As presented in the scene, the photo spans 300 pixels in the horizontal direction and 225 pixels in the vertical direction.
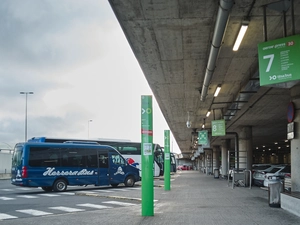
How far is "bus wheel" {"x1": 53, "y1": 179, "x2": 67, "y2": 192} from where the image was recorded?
23.8 metres

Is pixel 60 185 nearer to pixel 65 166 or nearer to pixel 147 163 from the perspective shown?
pixel 65 166

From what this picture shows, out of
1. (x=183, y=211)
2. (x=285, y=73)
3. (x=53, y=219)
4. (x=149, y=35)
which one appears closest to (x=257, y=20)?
(x=285, y=73)

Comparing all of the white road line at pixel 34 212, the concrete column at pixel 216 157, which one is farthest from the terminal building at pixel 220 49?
the concrete column at pixel 216 157

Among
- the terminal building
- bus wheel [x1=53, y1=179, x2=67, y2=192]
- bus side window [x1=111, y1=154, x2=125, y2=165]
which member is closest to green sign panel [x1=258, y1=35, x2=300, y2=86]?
the terminal building

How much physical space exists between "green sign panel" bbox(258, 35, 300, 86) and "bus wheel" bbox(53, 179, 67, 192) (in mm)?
16859

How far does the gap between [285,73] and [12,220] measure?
834 cm

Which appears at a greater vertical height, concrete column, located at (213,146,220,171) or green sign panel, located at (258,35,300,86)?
green sign panel, located at (258,35,300,86)

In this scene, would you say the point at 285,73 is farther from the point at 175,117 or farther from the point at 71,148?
the point at 175,117

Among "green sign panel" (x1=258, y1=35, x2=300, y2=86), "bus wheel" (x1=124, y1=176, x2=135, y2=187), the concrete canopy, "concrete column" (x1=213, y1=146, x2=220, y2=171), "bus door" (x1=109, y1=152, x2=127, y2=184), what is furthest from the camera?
"concrete column" (x1=213, y1=146, x2=220, y2=171)

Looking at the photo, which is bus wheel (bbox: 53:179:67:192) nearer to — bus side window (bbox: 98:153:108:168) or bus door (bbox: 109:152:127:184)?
bus side window (bbox: 98:153:108:168)

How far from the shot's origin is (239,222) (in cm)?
1070

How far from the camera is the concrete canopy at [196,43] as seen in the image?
32.2ft

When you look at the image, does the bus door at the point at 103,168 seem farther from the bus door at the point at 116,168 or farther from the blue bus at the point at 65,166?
the bus door at the point at 116,168

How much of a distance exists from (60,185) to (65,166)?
112 cm
